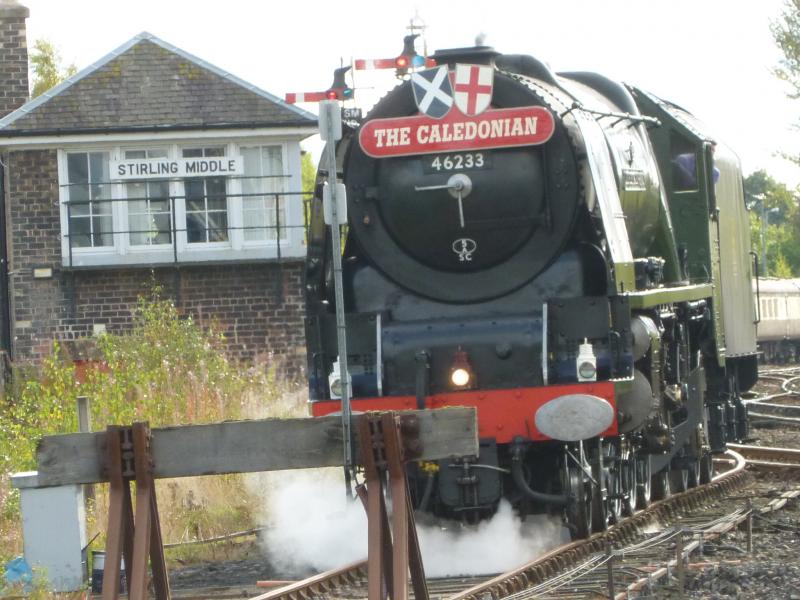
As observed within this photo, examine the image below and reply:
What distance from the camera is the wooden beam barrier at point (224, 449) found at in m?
6.05

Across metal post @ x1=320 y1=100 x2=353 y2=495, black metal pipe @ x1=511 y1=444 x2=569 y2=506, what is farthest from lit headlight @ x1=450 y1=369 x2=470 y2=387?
metal post @ x1=320 y1=100 x2=353 y2=495

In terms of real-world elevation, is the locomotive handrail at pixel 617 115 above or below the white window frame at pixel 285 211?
below

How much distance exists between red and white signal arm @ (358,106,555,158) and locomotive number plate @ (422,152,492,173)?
57mm

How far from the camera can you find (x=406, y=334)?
32.2 ft

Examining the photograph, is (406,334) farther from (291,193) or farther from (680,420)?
(291,193)

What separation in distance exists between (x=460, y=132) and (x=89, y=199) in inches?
541

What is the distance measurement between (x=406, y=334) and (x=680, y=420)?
3292mm

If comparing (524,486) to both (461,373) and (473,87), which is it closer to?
(461,373)

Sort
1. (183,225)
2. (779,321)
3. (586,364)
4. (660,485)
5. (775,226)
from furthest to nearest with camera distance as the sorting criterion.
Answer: (775,226)
(779,321)
(183,225)
(660,485)
(586,364)

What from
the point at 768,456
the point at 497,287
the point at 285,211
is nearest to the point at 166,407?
the point at 497,287

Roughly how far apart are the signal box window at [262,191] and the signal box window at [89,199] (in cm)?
196

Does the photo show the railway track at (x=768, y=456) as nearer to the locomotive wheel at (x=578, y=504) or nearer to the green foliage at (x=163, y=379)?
the green foliage at (x=163, y=379)

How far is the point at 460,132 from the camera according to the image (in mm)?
9617

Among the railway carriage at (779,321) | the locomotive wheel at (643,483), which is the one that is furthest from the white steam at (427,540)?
the railway carriage at (779,321)
